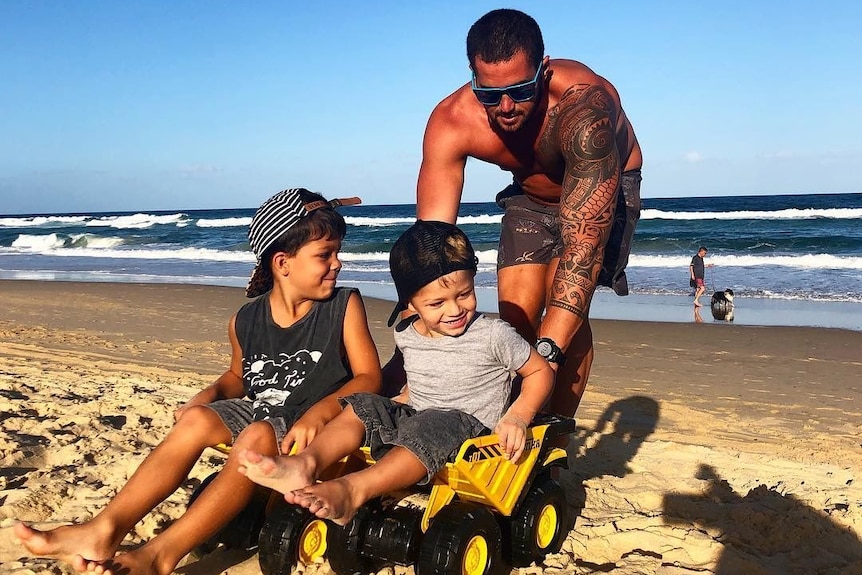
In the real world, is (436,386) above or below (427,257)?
below

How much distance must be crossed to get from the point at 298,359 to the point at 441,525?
99 cm

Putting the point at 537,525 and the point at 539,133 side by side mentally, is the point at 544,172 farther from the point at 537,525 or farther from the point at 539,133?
the point at 537,525

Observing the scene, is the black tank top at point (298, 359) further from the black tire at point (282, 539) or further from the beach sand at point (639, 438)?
the beach sand at point (639, 438)

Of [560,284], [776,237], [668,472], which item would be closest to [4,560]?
[560,284]

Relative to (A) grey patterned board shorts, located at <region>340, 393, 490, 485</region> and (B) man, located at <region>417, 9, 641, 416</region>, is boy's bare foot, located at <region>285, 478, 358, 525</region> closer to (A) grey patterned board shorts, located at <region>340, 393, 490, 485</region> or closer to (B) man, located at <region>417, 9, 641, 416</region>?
(A) grey patterned board shorts, located at <region>340, 393, 490, 485</region>

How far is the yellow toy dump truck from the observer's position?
115 inches

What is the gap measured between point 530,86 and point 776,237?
2519 cm

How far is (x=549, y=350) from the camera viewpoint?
3439 millimetres

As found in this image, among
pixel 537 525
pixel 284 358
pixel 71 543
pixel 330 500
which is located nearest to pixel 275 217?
pixel 284 358

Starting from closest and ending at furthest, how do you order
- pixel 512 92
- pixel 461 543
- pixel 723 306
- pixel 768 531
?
pixel 461 543 < pixel 512 92 < pixel 768 531 < pixel 723 306

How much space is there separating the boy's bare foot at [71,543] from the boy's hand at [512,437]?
1363 mm

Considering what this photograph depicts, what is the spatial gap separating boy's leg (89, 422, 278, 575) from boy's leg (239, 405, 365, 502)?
15 centimetres

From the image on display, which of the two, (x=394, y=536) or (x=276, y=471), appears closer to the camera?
(x=276, y=471)

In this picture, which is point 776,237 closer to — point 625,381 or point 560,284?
point 625,381
